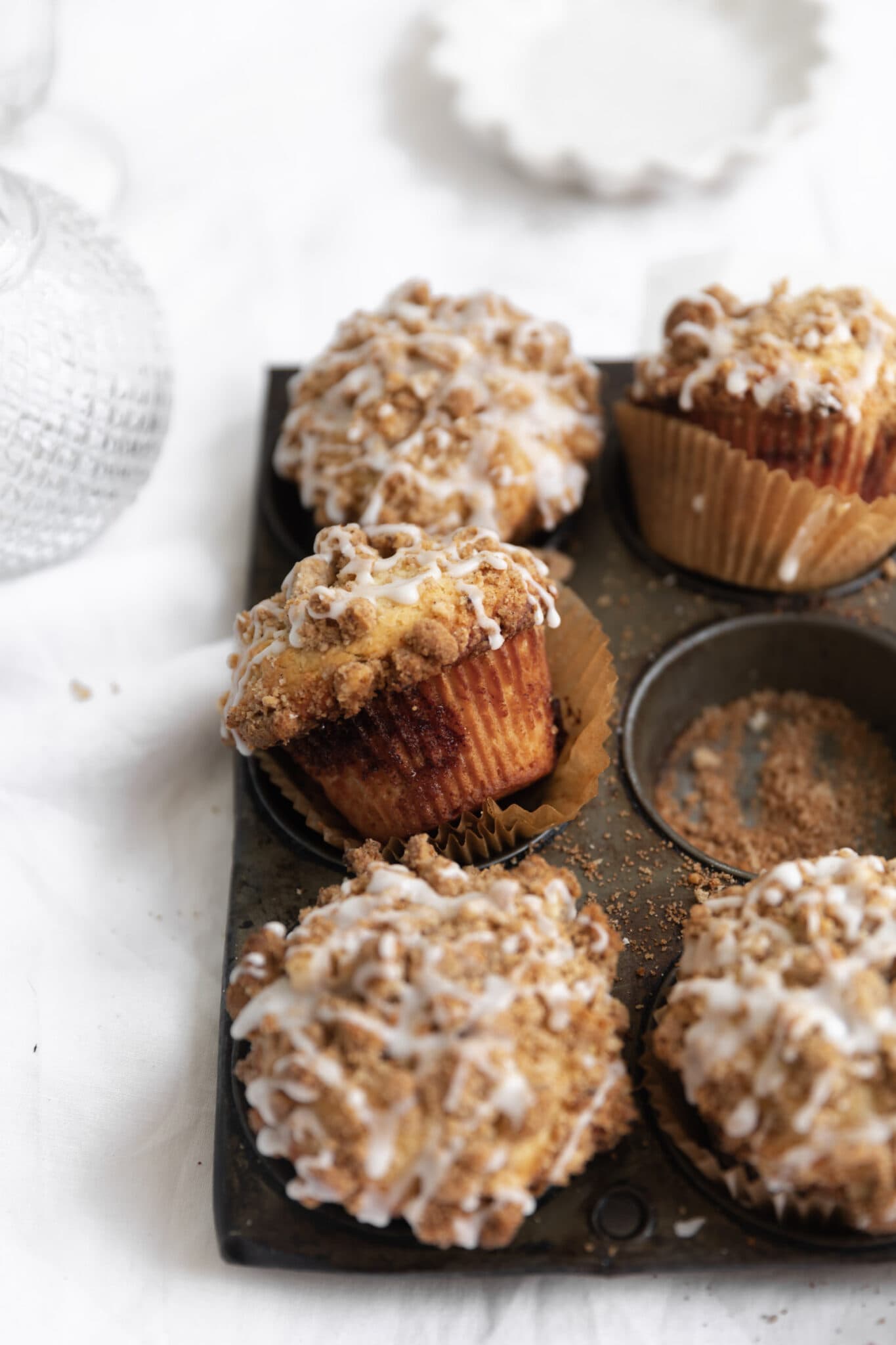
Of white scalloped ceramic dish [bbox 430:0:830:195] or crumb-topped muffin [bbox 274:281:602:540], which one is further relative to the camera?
white scalloped ceramic dish [bbox 430:0:830:195]

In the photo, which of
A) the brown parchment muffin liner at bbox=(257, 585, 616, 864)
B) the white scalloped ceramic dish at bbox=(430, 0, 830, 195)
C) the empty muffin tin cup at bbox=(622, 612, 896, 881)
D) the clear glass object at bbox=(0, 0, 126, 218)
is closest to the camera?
the brown parchment muffin liner at bbox=(257, 585, 616, 864)

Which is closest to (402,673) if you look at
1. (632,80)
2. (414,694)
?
(414,694)

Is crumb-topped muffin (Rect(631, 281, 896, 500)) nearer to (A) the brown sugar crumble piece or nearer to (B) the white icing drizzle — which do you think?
(A) the brown sugar crumble piece

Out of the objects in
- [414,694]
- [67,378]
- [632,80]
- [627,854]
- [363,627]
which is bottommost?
[627,854]

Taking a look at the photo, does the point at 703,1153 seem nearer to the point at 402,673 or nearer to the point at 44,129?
the point at 402,673

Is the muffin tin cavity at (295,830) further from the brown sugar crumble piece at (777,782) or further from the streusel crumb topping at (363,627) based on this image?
the brown sugar crumble piece at (777,782)

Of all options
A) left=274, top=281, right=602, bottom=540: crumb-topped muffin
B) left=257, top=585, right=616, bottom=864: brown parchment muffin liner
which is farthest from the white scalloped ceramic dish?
left=257, top=585, right=616, bottom=864: brown parchment muffin liner

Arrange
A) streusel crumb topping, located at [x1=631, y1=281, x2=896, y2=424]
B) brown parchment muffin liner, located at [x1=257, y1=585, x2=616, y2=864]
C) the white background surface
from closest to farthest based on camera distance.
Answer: the white background surface < brown parchment muffin liner, located at [x1=257, y1=585, x2=616, y2=864] < streusel crumb topping, located at [x1=631, y1=281, x2=896, y2=424]
